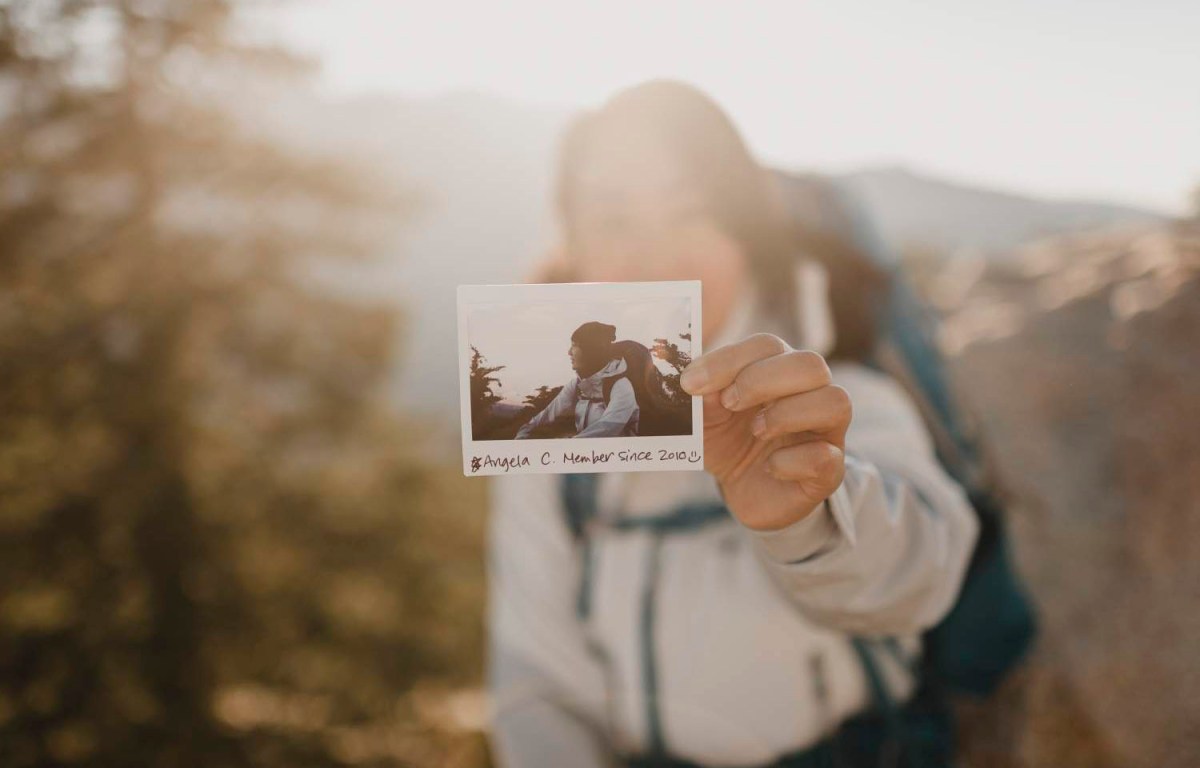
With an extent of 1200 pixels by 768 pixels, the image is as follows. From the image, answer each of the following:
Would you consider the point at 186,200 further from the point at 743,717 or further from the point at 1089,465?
the point at 1089,465

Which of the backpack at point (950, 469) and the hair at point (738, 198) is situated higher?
the hair at point (738, 198)

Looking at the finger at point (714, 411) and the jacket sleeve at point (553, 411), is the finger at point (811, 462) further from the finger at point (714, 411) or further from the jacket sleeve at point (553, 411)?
the jacket sleeve at point (553, 411)

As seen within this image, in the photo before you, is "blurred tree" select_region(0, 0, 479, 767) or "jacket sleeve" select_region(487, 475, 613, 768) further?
"blurred tree" select_region(0, 0, 479, 767)

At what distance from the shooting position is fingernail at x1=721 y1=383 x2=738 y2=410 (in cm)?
87

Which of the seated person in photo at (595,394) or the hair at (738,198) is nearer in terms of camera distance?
the seated person in photo at (595,394)

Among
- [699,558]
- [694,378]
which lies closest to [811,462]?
[694,378]

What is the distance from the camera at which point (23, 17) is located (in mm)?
3025

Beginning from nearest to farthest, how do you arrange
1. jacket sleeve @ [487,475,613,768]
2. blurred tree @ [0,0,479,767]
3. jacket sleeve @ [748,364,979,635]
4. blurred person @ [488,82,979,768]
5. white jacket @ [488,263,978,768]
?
jacket sleeve @ [748,364,979,635]
white jacket @ [488,263,978,768]
blurred person @ [488,82,979,768]
jacket sleeve @ [487,475,613,768]
blurred tree @ [0,0,479,767]

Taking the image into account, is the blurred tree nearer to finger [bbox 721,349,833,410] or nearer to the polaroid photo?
the polaroid photo

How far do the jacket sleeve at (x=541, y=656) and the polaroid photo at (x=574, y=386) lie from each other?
85cm

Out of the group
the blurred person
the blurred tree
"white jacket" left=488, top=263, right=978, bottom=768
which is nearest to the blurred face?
the blurred person

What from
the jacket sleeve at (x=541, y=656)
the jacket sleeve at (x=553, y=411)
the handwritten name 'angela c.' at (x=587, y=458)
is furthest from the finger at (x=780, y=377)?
the jacket sleeve at (x=541, y=656)

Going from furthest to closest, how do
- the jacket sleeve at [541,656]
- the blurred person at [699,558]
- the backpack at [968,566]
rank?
the jacket sleeve at [541,656] → the backpack at [968,566] → the blurred person at [699,558]

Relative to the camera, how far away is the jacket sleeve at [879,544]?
1.02 m
